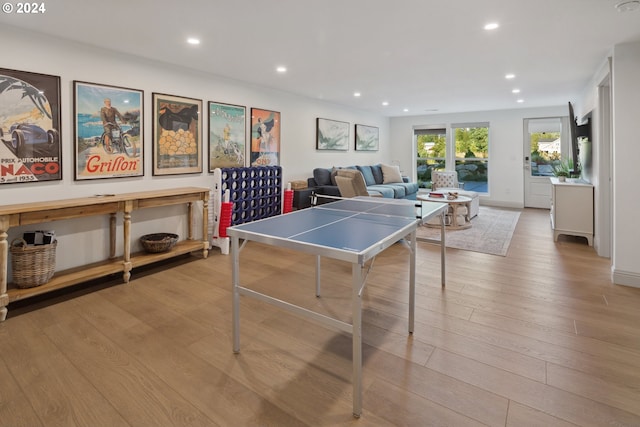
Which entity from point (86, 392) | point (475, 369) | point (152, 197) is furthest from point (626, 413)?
point (152, 197)

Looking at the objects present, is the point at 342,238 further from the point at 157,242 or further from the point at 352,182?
the point at 352,182

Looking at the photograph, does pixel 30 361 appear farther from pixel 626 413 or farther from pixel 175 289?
pixel 626 413

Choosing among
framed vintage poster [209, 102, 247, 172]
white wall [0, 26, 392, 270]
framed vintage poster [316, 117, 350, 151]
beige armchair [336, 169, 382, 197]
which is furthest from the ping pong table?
framed vintage poster [316, 117, 350, 151]

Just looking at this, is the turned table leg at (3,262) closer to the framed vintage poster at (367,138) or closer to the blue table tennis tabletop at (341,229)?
the blue table tennis tabletop at (341,229)

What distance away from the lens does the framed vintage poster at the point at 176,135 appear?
13.6ft

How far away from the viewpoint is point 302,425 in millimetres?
1613

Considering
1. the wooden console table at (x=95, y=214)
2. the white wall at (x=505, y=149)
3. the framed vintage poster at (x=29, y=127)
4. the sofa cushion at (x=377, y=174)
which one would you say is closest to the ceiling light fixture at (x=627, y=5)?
the wooden console table at (x=95, y=214)

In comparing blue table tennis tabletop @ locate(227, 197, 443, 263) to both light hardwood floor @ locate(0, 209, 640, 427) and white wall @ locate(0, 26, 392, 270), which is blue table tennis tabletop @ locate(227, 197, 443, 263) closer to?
light hardwood floor @ locate(0, 209, 640, 427)

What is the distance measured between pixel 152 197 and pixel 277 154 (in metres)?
2.60

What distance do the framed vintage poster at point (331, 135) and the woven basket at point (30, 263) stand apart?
4.86 m

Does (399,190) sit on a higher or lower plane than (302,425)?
higher

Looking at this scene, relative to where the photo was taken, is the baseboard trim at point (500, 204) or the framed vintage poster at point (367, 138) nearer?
the framed vintage poster at point (367, 138)

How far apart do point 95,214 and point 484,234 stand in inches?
210

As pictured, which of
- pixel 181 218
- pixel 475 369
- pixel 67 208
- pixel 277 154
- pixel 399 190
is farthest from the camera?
pixel 399 190
